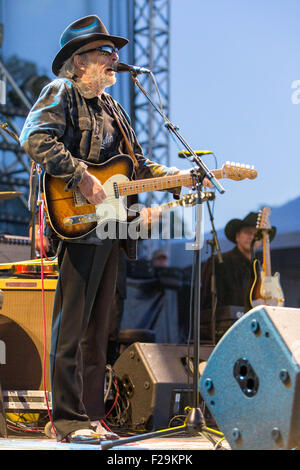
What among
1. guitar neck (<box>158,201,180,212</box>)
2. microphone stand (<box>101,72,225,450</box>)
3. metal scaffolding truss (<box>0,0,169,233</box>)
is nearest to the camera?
microphone stand (<box>101,72,225,450</box>)

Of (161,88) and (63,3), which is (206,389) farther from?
(63,3)

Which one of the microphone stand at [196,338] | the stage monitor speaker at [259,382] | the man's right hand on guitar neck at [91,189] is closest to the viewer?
the stage monitor speaker at [259,382]

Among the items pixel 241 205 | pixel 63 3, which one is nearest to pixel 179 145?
pixel 241 205

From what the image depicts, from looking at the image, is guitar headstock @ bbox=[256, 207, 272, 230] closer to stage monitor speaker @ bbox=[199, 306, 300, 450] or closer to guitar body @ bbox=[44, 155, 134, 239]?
guitar body @ bbox=[44, 155, 134, 239]

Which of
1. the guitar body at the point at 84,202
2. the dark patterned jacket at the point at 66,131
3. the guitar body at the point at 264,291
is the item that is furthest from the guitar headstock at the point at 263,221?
the guitar body at the point at 84,202

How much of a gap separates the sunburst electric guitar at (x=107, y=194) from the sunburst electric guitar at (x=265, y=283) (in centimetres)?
160

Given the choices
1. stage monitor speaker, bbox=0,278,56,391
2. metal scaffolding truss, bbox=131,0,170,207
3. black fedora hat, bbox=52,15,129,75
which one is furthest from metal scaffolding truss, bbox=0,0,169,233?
black fedora hat, bbox=52,15,129,75

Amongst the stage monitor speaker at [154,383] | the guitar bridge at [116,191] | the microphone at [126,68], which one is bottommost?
the stage monitor speaker at [154,383]

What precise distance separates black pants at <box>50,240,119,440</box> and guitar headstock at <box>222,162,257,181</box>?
2.10ft

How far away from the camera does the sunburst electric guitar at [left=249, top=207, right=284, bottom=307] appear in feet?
14.5

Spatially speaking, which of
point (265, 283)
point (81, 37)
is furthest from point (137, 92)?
point (81, 37)

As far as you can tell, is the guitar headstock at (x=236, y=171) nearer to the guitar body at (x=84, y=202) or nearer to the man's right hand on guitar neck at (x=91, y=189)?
the guitar body at (x=84, y=202)

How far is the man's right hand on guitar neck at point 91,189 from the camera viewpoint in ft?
8.81

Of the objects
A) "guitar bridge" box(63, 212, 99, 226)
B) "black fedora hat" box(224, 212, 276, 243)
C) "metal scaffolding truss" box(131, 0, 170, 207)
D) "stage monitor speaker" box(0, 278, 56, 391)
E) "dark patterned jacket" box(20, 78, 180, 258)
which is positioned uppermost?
"metal scaffolding truss" box(131, 0, 170, 207)
